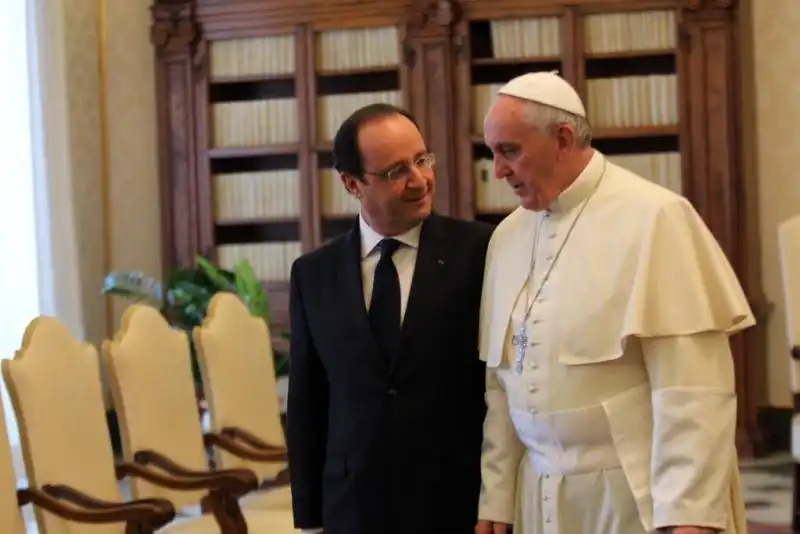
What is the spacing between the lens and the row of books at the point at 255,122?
584 cm

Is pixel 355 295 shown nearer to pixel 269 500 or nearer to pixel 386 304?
pixel 386 304

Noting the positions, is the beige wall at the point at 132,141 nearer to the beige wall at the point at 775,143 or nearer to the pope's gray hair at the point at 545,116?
the beige wall at the point at 775,143

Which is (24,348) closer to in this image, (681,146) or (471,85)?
(471,85)

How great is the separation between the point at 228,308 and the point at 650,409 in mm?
2363

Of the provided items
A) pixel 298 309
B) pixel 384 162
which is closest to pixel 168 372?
pixel 298 309

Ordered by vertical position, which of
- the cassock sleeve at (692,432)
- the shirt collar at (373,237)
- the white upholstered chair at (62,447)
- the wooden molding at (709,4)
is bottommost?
the white upholstered chair at (62,447)

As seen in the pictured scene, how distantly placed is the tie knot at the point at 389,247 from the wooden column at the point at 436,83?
11.2 ft

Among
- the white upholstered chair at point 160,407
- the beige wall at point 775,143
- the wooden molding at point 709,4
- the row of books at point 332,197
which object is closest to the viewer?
the white upholstered chair at point 160,407

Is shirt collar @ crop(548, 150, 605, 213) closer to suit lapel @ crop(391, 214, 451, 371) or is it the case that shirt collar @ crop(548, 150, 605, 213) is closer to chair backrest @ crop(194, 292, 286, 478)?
suit lapel @ crop(391, 214, 451, 371)

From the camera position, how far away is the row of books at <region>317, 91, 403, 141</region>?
5750 millimetres

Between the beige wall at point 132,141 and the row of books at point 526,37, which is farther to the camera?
the row of books at point 526,37

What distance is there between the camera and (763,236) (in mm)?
5652

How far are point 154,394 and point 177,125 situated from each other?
9.14 feet

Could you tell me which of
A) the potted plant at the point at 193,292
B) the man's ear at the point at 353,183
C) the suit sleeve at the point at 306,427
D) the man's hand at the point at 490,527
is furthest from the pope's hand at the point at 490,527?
the potted plant at the point at 193,292
